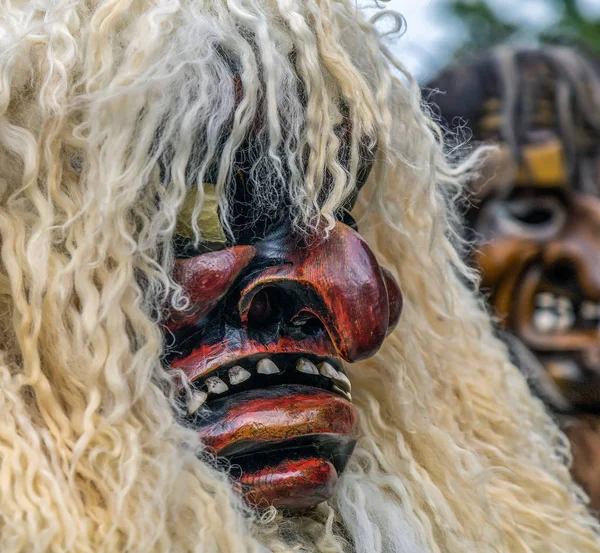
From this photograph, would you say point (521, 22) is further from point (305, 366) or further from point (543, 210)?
point (305, 366)

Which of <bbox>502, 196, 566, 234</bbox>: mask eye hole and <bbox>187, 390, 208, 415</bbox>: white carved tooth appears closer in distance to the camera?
<bbox>187, 390, 208, 415</bbox>: white carved tooth

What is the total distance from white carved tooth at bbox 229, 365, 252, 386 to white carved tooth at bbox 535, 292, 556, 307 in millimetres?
1473

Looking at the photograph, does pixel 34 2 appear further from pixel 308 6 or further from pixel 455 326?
pixel 455 326

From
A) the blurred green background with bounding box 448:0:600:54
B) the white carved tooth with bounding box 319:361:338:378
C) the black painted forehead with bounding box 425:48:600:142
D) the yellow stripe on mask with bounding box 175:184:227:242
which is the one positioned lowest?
the blurred green background with bounding box 448:0:600:54

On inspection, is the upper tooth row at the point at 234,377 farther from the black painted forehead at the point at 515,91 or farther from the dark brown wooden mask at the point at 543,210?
the black painted forehead at the point at 515,91

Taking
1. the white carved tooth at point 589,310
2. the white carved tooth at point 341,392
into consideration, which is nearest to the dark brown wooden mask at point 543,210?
the white carved tooth at point 589,310

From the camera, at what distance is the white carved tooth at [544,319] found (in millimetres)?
2234

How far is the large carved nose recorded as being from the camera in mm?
881

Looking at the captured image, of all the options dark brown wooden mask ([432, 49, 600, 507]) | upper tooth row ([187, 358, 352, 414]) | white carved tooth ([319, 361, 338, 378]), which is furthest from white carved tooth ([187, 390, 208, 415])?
dark brown wooden mask ([432, 49, 600, 507])

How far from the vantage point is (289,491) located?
2.85 feet

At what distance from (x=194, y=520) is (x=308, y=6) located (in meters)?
0.53

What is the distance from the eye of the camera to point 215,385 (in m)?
0.88

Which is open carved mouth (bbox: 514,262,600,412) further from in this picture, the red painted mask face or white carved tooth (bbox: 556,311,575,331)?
the red painted mask face

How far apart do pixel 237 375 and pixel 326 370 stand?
99mm
